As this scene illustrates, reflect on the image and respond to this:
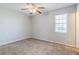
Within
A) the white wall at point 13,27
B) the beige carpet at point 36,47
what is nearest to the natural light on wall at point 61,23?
the beige carpet at point 36,47

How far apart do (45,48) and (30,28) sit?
59 cm

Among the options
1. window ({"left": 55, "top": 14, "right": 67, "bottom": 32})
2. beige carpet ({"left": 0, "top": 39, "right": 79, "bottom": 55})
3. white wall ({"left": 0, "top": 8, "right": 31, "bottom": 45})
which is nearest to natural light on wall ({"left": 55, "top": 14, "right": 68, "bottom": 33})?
window ({"left": 55, "top": 14, "right": 67, "bottom": 32})

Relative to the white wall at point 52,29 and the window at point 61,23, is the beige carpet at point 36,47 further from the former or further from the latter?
the window at point 61,23

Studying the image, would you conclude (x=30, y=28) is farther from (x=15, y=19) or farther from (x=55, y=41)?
(x=55, y=41)

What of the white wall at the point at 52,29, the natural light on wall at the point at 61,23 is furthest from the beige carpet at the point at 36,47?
the natural light on wall at the point at 61,23

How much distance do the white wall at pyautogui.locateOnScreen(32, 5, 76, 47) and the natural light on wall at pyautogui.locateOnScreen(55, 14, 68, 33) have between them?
3.2 inches

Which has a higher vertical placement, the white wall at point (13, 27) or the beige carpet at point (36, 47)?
the white wall at point (13, 27)

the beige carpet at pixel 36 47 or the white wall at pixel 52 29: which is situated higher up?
the white wall at pixel 52 29

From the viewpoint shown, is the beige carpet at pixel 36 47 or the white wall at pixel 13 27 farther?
the beige carpet at pixel 36 47

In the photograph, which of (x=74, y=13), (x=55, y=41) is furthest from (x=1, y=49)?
(x=74, y=13)

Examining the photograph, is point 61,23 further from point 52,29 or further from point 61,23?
point 52,29

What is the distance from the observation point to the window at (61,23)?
1.71 meters

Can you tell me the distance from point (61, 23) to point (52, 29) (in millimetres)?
227

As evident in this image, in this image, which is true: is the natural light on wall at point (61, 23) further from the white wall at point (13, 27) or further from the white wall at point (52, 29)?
the white wall at point (13, 27)
